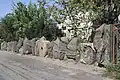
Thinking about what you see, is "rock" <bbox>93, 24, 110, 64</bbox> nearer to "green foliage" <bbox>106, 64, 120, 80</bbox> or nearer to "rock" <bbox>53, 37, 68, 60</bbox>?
"green foliage" <bbox>106, 64, 120, 80</bbox>

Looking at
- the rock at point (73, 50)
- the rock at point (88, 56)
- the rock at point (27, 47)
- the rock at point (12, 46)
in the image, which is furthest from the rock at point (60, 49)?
the rock at point (12, 46)

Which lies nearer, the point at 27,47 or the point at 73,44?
the point at 73,44

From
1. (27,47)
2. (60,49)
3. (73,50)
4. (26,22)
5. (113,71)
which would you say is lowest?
(113,71)

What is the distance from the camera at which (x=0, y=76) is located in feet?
36.3

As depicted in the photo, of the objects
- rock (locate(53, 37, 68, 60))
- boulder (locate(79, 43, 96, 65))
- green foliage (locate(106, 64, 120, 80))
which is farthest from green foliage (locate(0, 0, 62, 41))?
green foliage (locate(106, 64, 120, 80))

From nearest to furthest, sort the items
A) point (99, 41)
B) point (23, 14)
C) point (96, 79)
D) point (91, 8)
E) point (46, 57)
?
point (96, 79)
point (99, 41)
point (91, 8)
point (46, 57)
point (23, 14)

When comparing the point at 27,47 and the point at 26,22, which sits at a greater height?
the point at 26,22

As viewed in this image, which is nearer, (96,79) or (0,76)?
(96,79)

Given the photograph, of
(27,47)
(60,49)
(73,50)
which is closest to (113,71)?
(73,50)


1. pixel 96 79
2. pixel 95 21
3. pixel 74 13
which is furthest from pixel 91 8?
pixel 96 79

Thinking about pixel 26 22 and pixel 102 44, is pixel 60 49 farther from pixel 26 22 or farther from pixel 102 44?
pixel 26 22

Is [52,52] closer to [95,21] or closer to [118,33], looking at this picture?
[95,21]

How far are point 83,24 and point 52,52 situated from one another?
9.45ft

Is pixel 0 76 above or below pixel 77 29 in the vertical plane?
below
